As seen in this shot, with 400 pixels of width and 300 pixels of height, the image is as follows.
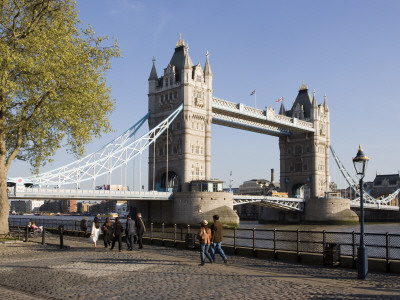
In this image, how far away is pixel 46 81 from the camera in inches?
997

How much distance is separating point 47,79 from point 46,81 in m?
0.72

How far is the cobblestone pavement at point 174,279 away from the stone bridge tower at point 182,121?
189ft

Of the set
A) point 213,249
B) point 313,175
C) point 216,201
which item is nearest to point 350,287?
point 213,249

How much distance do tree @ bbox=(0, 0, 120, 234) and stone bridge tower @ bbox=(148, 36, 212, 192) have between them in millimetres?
47351

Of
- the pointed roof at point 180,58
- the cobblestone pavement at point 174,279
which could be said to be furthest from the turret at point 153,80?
the cobblestone pavement at point 174,279

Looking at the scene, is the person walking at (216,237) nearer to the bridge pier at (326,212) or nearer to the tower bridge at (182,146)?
the tower bridge at (182,146)

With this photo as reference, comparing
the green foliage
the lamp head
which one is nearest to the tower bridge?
the green foliage

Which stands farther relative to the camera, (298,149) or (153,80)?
(298,149)

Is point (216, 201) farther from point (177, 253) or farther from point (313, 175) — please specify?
point (177, 253)

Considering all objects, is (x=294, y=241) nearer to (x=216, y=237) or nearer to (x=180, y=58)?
(x=216, y=237)

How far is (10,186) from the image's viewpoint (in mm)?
55719

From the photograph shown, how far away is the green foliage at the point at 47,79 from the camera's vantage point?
2498cm

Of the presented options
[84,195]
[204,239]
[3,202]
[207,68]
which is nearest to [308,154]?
[207,68]

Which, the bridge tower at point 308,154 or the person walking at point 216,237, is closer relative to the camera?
the person walking at point 216,237
